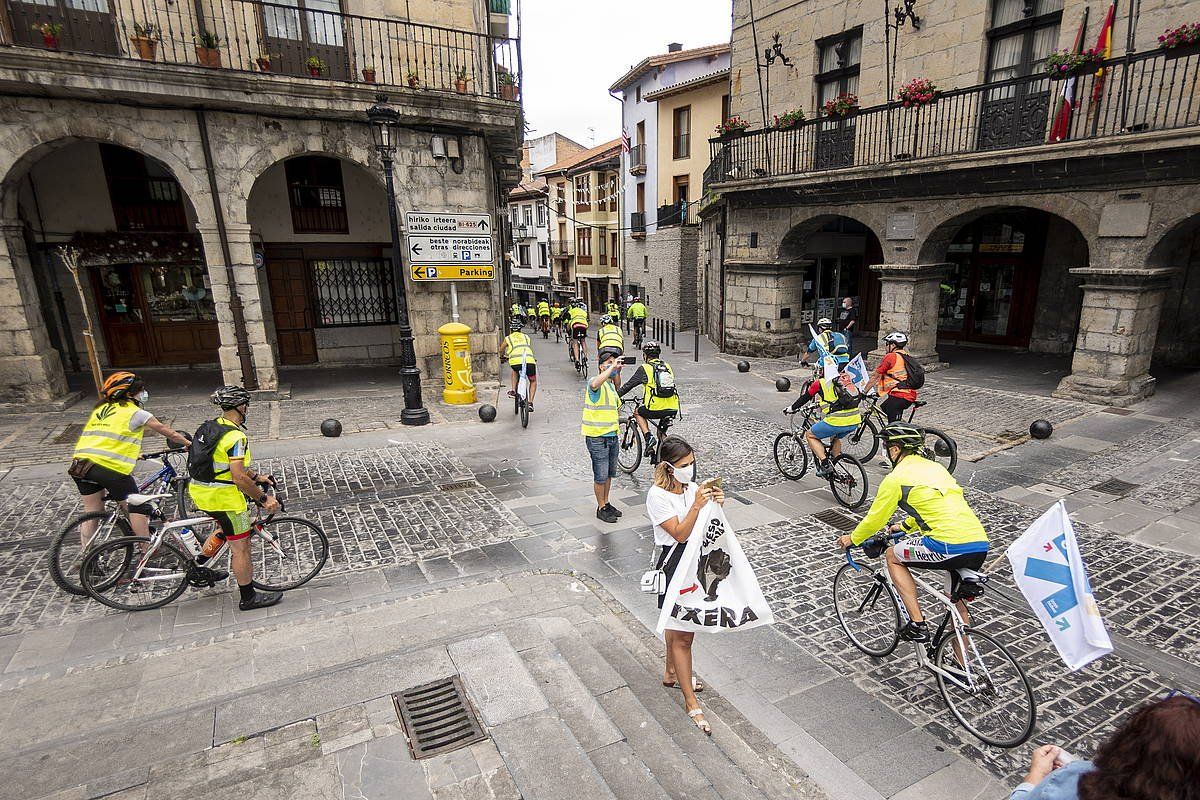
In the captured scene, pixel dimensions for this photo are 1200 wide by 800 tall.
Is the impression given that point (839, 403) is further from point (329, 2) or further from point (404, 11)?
point (329, 2)

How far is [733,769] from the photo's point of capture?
3.49 m

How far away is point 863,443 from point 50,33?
15279 mm

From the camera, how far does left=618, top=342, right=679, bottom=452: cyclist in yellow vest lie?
317 inches

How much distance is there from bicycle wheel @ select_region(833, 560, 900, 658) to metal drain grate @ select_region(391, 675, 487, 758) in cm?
295

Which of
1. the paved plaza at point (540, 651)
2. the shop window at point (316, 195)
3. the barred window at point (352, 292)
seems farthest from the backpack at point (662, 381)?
the shop window at point (316, 195)

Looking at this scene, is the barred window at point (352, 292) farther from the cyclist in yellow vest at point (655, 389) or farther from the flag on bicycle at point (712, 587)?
the flag on bicycle at point (712, 587)

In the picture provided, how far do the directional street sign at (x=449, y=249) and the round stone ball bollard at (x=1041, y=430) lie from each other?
10.8m

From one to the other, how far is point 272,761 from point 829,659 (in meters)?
3.81

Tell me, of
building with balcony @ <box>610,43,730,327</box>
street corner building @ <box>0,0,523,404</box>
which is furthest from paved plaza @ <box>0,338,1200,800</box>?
building with balcony @ <box>610,43,730,327</box>

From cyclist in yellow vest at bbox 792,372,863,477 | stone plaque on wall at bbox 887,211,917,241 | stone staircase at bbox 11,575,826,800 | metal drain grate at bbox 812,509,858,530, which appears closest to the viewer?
stone staircase at bbox 11,575,826,800

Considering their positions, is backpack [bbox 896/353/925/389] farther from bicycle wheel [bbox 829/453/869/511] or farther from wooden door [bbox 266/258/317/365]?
wooden door [bbox 266/258/317/365]

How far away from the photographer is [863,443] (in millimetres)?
9773

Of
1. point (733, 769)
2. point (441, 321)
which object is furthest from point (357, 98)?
point (733, 769)

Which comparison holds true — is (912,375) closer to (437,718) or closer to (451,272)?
(437,718)
